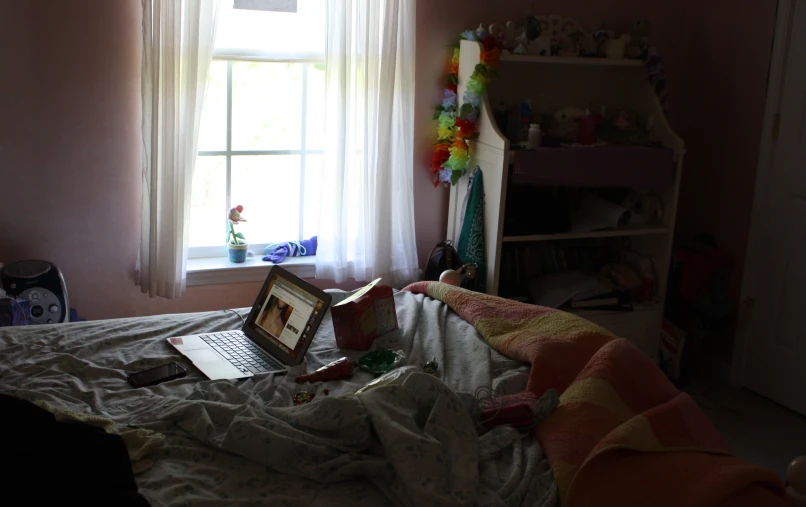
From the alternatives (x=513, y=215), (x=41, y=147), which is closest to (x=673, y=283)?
(x=513, y=215)

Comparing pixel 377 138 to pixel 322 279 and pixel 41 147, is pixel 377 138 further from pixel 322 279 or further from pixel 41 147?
pixel 41 147

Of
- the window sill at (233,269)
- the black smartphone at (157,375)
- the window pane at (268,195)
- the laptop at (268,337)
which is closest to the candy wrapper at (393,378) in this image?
the laptop at (268,337)

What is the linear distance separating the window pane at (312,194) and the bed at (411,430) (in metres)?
1.18

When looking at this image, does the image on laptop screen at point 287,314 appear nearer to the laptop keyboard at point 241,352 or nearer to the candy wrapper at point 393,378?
the laptop keyboard at point 241,352

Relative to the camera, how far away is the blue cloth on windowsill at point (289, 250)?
338 centimetres

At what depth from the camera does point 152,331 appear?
2.26 metres

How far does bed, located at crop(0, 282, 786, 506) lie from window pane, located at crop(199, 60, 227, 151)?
122 centimetres

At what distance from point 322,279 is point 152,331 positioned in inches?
48.1

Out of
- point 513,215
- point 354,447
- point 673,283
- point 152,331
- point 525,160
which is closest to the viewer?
point 354,447

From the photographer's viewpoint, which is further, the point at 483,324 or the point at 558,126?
the point at 558,126

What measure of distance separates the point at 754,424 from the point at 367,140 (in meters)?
1.95

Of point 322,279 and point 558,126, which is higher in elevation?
point 558,126

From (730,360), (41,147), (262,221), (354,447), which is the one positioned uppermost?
(41,147)

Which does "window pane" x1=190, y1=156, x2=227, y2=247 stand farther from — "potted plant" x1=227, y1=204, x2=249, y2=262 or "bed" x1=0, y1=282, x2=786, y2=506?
"bed" x1=0, y1=282, x2=786, y2=506
